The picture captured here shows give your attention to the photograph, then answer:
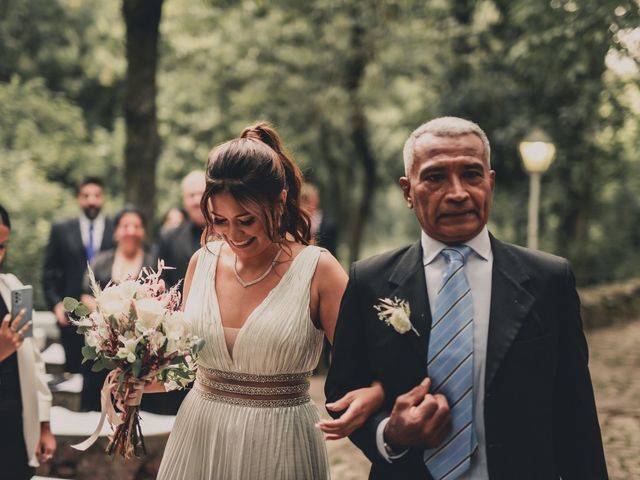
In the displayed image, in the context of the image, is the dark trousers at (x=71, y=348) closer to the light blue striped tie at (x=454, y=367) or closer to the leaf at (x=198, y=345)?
the leaf at (x=198, y=345)

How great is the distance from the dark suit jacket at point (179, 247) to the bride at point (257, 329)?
3.30 m

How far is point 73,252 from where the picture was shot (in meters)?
7.86

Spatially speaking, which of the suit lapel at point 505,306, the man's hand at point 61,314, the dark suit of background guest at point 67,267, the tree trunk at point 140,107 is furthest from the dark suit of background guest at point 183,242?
the suit lapel at point 505,306

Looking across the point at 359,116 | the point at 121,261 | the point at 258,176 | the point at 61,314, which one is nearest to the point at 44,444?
the point at 258,176

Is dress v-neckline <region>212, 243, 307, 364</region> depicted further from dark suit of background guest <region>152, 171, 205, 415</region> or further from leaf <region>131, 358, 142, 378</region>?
dark suit of background guest <region>152, 171, 205, 415</region>

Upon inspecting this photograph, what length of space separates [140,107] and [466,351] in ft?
26.2

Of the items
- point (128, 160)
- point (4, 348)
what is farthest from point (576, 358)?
point (128, 160)

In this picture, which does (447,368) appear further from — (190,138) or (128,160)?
(190,138)

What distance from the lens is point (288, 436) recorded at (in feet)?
9.81

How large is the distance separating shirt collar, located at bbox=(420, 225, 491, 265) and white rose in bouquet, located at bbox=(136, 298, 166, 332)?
104cm

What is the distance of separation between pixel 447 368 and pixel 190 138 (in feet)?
59.6

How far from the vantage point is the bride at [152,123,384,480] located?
2.91m

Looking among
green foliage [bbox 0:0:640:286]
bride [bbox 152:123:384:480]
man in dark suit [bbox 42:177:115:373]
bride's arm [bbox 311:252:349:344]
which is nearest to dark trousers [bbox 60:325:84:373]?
man in dark suit [bbox 42:177:115:373]

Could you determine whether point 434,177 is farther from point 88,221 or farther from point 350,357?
point 88,221
